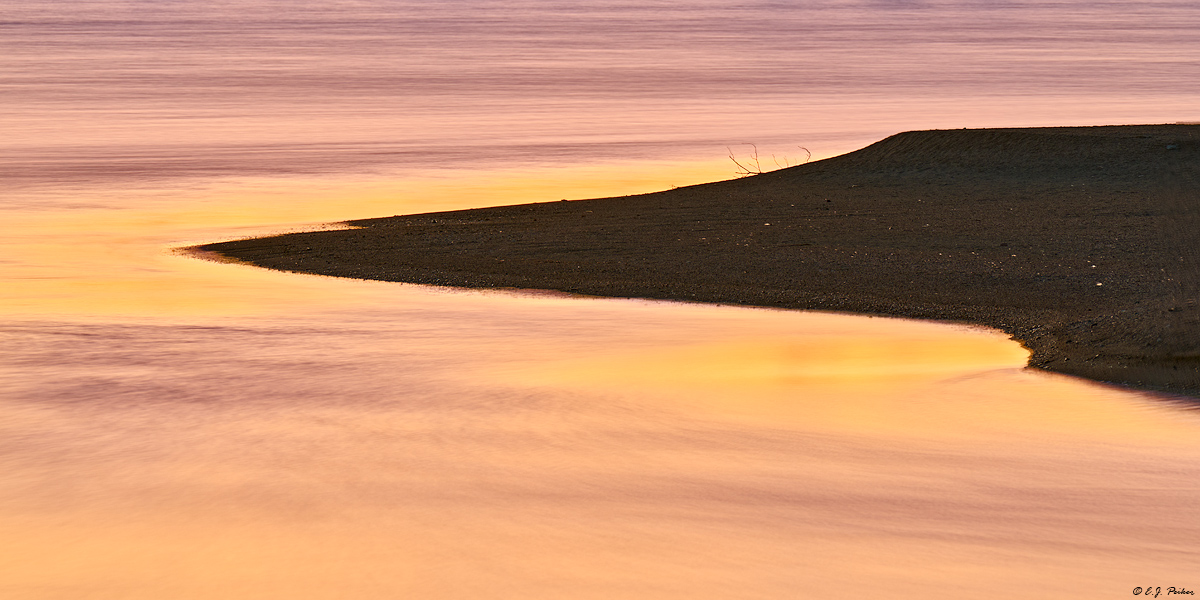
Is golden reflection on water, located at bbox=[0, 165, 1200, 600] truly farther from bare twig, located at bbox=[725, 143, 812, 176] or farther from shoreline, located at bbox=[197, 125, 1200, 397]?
bare twig, located at bbox=[725, 143, 812, 176]

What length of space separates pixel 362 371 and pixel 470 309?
2.13 metres

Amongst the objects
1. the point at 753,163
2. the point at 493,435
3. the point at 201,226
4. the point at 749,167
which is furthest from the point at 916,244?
the point at 753,163

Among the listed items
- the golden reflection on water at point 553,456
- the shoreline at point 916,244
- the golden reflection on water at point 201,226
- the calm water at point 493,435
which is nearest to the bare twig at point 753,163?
Answer: the calm water at point 493,435

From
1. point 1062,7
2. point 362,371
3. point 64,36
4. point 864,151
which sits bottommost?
point 362,371

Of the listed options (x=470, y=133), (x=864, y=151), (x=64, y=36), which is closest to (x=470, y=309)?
(x=864, y=151)

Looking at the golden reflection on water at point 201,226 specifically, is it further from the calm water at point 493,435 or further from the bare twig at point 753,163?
the bare twig at point 753,163

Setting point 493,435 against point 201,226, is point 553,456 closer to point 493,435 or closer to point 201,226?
point 493,435

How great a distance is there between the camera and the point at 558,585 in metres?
6.37

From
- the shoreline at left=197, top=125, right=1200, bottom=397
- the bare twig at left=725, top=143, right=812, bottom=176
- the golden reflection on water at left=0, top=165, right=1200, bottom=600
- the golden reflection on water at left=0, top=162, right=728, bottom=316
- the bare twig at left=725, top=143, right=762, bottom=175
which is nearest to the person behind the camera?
the golden reflection on water at left=0, top=165, right=1200, bottom=600

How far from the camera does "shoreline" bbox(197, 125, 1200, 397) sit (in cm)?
1152

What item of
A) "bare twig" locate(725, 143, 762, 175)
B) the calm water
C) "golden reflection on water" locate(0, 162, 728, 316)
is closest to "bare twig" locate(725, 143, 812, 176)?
"bare twig" locate(725, 143, 762, 175)

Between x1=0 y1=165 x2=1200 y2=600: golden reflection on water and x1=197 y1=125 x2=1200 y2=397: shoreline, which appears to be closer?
x1=0 y1=165 x2=1200 y2=600: golden reflection on water

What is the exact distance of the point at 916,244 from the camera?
14.5m

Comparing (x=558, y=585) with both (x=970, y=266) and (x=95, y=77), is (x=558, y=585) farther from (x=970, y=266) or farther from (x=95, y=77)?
(x=95, y=77)
